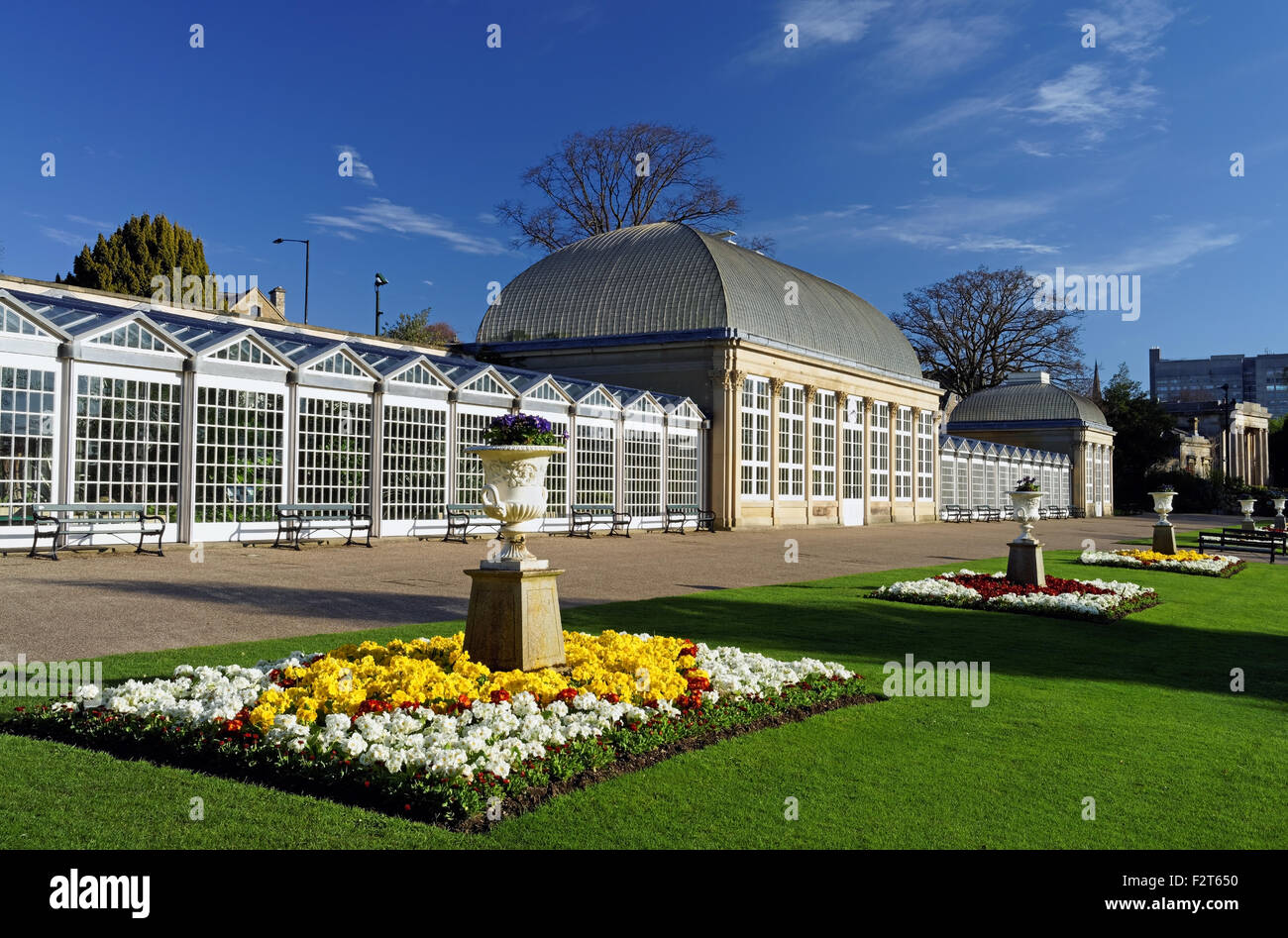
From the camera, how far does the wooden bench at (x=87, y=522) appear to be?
59.0ft

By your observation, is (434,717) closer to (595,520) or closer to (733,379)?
(595,520)

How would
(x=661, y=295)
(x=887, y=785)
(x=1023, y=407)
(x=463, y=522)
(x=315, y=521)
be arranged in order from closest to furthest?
(x=887, y=785) < (x=315, y=521) < (x=463, y=522) < (x=661, y=295) < (x=1023, y=407)

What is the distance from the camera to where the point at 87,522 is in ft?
59.7

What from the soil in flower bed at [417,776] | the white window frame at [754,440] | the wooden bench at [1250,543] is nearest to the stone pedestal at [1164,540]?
the wooden bench at [1250,543]

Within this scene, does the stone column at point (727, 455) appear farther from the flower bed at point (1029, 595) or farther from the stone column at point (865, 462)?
the flower bed at point (1029, 595)

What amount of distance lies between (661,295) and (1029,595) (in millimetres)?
26012

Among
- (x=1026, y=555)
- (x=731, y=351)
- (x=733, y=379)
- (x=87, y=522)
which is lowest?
(x=1026, y=555)

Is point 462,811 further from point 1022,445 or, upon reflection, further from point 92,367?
point 1022,445

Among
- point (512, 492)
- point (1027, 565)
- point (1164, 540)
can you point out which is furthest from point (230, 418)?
point (1164, 540)

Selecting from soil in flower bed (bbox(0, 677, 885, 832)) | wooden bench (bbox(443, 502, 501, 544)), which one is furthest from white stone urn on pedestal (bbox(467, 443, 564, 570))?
wooden bench (bbox(443, 502, 501, 544))

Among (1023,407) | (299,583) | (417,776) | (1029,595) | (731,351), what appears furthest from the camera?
(1023,407)

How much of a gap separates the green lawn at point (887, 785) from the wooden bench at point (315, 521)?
12.7 metres

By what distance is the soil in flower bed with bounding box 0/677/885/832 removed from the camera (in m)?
5.65
